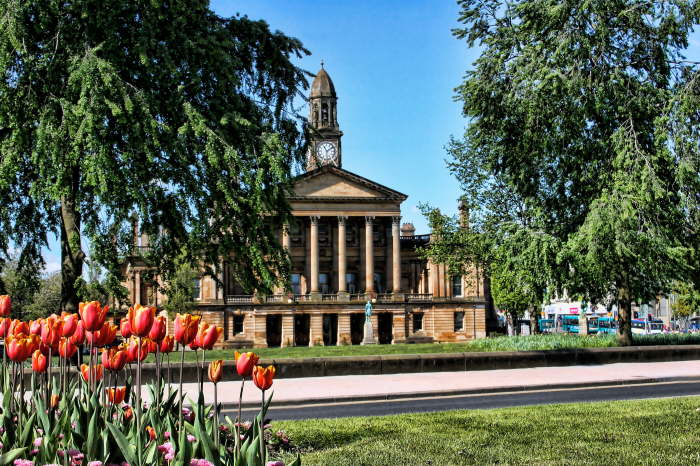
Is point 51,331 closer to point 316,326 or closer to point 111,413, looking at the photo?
point 111,413

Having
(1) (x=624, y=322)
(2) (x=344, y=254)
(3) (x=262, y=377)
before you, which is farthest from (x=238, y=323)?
(3) (x=262, y=377)

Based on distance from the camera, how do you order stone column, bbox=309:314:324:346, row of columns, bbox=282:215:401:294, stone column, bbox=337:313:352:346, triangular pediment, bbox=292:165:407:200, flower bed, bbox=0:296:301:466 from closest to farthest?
flower bed, bbox=0:296:301:466 < stone column, bbox=337:313:352:346 < stone column, bbox=309:314:324:346 < triangular pediment, bbox=292:165:407:200 < row of columns, bbox=282:215:401:294

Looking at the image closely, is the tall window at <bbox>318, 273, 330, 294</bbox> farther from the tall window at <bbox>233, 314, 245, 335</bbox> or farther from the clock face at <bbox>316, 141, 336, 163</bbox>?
the clock face at <bbox>316, 141, 336, 163</bbox>

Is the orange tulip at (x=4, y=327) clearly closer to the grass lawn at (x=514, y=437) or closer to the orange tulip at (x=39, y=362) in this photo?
the orange tulip at (x=39, y=362)

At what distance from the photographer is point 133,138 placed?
15219 millimetres

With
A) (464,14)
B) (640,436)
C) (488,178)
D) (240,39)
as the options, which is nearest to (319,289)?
(488,178)

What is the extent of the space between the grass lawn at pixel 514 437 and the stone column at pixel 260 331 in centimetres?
6824

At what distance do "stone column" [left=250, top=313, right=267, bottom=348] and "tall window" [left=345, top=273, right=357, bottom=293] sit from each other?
12.0 m

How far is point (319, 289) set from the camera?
86062 mm

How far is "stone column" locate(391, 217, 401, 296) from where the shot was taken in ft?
277

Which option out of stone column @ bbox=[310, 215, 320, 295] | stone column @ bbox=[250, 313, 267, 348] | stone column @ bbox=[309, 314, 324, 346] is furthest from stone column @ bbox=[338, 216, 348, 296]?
stone column @ bbox=[250, 313, 267, 348]

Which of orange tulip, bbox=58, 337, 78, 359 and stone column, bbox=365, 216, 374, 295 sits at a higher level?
stone column, bbox=365, 216, 374, 295

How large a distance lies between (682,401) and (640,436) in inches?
175

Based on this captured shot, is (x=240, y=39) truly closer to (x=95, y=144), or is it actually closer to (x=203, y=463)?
(x=95, y=144)
